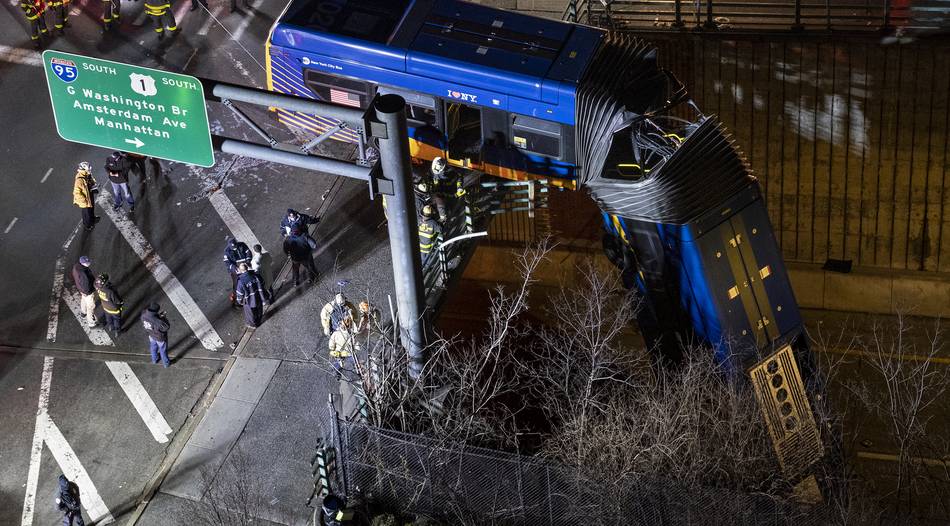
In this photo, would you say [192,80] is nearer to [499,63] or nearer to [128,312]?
[499,63]

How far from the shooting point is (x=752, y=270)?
24062 millimetres

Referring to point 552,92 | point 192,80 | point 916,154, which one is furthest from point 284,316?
point 916,154

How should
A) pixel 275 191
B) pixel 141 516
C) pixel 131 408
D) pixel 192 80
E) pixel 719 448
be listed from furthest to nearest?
pixel 275 191
pixel 131 408
pixel 141 516
pixel 719 448
pixel 192 80

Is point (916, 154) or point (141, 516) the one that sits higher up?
point (916, 154)

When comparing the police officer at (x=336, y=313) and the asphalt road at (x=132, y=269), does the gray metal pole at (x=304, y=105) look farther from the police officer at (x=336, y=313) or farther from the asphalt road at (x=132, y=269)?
the asphalt road at (x=132, y=269)

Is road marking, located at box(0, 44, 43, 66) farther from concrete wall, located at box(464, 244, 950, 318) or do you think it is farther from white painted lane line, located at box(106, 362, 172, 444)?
concrete wall, located at box(464, 244, 950, 318)

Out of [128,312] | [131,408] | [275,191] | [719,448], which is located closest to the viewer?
[719,448]

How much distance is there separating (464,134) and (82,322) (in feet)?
25.1

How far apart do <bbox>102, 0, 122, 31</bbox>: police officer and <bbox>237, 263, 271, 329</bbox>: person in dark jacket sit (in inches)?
376

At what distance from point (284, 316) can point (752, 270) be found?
8.22 metres

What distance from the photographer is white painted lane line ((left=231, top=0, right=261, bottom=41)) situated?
3278cm

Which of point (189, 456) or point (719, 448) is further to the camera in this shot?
point (189, 456)

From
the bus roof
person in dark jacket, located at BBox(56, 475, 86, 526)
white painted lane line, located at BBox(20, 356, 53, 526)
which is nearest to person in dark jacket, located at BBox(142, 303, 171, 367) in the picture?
white painted lane line, located at BBox(20, 356, 53, 526)

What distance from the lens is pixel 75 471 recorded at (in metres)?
24.2
